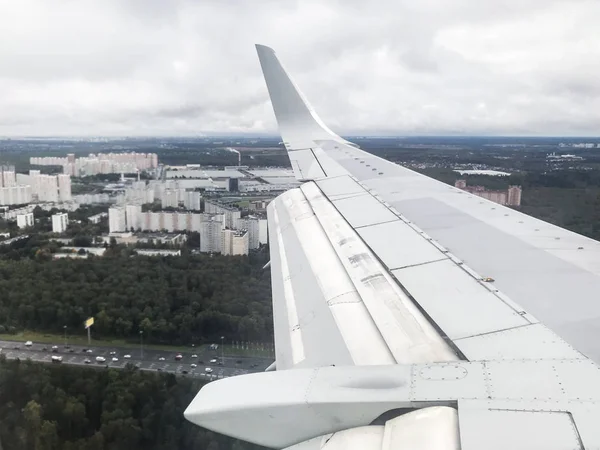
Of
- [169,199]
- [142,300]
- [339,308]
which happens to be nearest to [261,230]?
[142,300]

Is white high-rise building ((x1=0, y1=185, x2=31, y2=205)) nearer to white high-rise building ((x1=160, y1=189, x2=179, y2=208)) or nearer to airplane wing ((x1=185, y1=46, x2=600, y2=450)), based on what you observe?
white high-rise building ((x1=160, y1=189, x2=179, y2=208))

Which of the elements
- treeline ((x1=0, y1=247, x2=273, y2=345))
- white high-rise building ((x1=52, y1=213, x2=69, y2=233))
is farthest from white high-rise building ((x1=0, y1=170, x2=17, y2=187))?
treeline ((x1=0, y1=247, x2=273, y2=345))

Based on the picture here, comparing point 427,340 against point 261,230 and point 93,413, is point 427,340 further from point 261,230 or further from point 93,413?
point 261,230

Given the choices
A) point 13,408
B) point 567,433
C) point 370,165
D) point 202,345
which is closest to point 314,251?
point 567,433

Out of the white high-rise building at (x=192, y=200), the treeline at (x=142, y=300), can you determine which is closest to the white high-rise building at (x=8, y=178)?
the treeline at (x=142, y=300)

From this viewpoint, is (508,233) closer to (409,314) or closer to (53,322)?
(409,314)

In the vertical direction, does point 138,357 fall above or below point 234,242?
below
